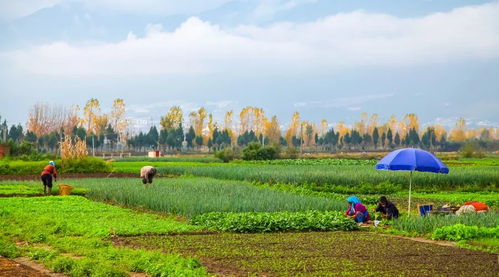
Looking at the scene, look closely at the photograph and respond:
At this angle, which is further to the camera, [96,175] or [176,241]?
[96,175]

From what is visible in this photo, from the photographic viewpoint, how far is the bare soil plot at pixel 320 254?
1159 cm

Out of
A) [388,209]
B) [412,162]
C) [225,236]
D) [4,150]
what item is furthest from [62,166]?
[225,236]

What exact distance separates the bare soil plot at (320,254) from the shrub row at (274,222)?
26.1 inches

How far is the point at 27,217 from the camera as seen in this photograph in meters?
19.1

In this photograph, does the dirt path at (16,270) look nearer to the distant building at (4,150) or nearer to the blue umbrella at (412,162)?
the blue umbrella at (412,162)

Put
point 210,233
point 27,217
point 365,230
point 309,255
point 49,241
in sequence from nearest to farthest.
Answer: point 309,255, point 49,241, point 210,233, point 365,230, point 27,217

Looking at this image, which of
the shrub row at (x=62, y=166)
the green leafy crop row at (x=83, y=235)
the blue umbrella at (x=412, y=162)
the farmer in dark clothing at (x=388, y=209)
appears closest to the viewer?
the green leafy crop row at (x=83, y=235)

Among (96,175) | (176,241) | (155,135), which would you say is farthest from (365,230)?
(155,135)

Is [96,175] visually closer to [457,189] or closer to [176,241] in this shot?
[457,189]

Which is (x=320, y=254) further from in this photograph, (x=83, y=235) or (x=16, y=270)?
(x=83, y=235)

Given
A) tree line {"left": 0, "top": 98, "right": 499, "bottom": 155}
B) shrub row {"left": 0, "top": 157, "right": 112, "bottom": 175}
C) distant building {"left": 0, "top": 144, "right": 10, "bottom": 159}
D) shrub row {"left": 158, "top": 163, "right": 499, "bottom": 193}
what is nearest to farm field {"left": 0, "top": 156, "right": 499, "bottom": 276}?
shrub row {"left": 158, "top": 163, "right": 499, "bottom": 193}

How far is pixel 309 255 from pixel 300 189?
17.5 meters

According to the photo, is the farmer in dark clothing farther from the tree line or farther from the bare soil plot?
the tree line

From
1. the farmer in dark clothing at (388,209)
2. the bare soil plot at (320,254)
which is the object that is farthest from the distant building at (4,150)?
the bare soil plot at (320,254)
